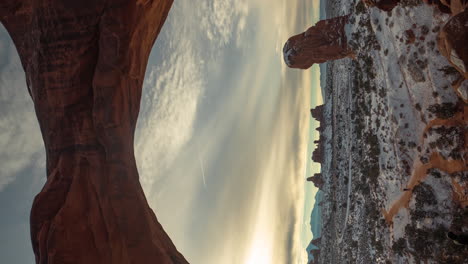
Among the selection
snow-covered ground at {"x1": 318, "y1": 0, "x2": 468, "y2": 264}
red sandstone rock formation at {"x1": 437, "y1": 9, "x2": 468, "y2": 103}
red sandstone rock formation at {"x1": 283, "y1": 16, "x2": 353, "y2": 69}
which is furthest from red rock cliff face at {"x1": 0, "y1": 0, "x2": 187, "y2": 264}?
snow-covered ground at {"x1": 318, "y1": 0, "x2": 468, "y2": 264}

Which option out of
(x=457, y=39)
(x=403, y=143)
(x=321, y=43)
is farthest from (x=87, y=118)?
(x=321, y=43)

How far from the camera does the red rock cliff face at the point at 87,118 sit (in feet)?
40.8

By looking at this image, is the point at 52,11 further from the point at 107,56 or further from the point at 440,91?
the point at 440,91

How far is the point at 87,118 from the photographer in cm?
1312

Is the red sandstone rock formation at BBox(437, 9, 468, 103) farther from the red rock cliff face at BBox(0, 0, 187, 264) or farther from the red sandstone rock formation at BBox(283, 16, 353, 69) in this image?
the red sandstone rock formation at BBox(283, 16, 353, 69)

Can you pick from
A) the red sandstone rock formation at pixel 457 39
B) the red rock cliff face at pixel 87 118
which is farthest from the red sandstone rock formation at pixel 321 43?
the red sandstone rock formation at pixel 457 39

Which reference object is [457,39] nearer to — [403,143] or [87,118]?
[403,143]

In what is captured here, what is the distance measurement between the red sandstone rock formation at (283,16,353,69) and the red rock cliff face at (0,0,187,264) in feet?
48.4

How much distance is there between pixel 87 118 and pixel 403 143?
62.6 feet

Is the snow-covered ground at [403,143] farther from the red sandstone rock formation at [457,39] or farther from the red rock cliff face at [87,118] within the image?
the red rock cliff face at [87,118]

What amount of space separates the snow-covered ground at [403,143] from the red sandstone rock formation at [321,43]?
82 centimetres

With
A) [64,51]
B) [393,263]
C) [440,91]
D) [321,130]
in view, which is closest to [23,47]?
[64,51]

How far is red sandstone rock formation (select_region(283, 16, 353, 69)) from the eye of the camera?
24469mm

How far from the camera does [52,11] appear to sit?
12.4 metres
